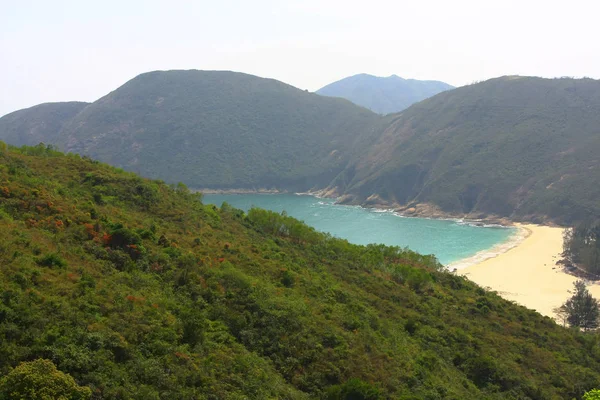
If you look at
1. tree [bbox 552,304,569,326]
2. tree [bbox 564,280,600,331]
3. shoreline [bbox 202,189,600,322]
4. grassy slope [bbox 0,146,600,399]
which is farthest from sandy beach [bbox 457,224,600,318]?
grassy slope [bbox 0,146,600,399]

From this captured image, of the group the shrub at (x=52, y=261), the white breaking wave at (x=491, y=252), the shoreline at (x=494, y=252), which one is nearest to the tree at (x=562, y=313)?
the shoreline at (x=494, y=252)

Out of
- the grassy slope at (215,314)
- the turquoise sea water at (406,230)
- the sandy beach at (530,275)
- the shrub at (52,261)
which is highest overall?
the shrub at (52,261)

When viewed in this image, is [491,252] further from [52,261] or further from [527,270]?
[52,261]

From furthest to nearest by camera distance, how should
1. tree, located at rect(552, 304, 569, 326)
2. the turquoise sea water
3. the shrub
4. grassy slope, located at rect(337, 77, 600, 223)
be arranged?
grassy slope, located at rect(337, 77, 600, 223)
the turquoise sea water
tree, located at rect(552, 304, 569, 326)
the shrub

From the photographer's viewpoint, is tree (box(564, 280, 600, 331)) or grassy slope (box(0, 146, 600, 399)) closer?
grassy slope (box(0, 146, 600, 399))

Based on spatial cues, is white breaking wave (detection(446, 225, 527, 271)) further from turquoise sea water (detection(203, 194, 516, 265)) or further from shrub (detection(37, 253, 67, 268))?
shrub (detection(37, 253, 67, 268))

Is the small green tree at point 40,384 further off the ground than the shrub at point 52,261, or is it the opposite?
the shrub at point 52,261

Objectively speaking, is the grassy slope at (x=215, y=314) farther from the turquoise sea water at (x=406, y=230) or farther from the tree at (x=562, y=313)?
the turquoise sea water at (x=406, y=230)
